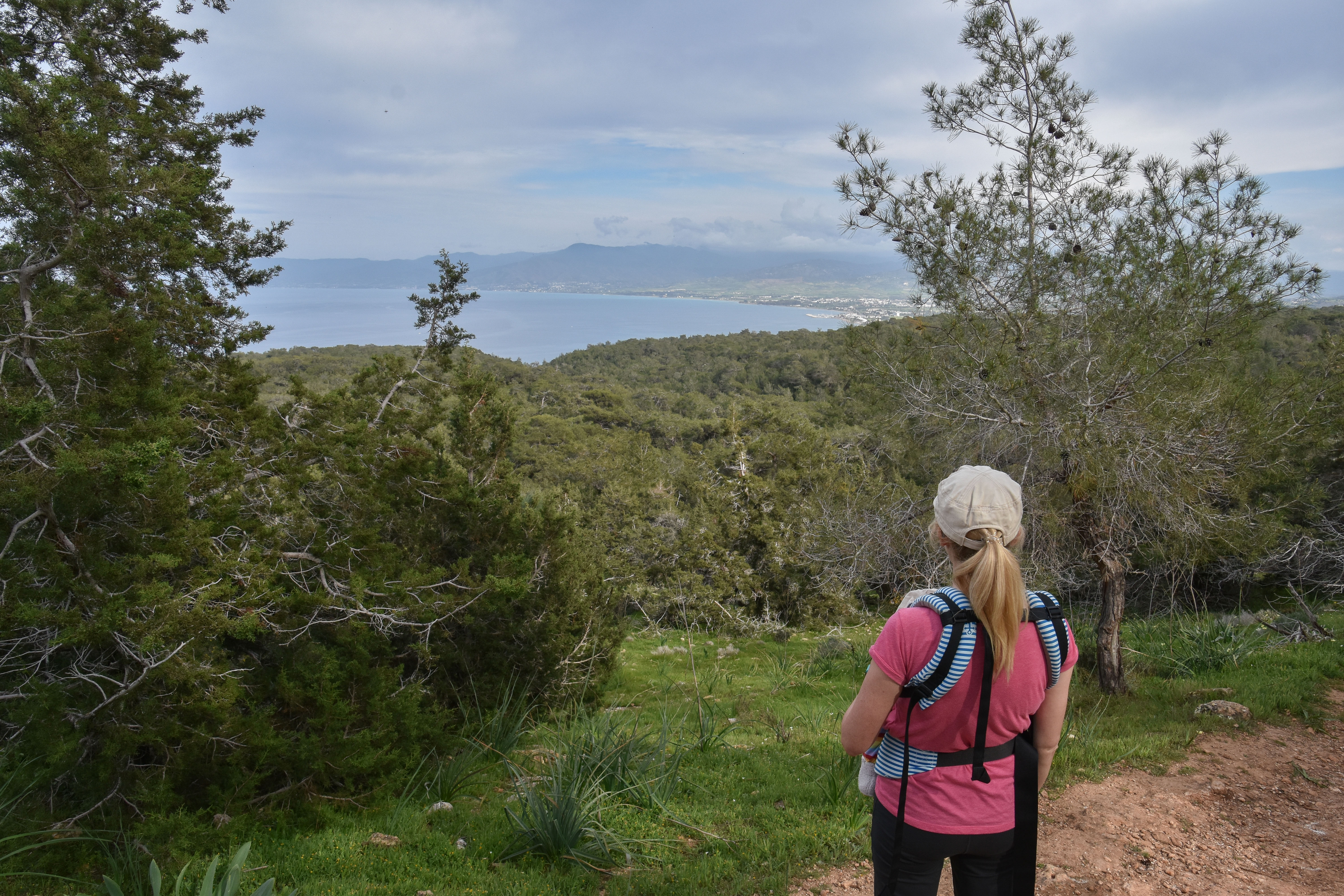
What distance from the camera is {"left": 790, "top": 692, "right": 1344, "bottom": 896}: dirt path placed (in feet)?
9.98

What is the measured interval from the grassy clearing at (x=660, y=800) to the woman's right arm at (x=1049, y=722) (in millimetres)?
1759

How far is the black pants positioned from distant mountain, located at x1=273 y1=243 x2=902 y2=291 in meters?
70.7

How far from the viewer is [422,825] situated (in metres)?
3.80

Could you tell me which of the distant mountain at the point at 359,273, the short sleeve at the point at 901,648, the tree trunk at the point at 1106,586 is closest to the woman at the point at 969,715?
the short sleeve at the point at 901,648

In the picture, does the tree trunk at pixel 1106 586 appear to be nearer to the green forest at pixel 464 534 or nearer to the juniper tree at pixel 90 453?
the green forest at pixel 464 534

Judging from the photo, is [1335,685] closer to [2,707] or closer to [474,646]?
[474,646]

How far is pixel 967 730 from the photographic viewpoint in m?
1.59

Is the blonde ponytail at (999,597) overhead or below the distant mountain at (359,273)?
below

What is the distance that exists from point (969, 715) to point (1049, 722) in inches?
10.1

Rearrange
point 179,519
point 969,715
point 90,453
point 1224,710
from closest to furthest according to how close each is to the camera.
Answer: point 969,715
point 90,453
point 179,519
point 1224,710

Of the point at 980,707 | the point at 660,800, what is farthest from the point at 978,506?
the point at 660,800

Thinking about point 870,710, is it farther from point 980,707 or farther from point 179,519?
point 179,519

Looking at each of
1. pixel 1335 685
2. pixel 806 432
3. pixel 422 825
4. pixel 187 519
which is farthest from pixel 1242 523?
pixel 806 432

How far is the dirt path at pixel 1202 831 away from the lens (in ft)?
9.98
